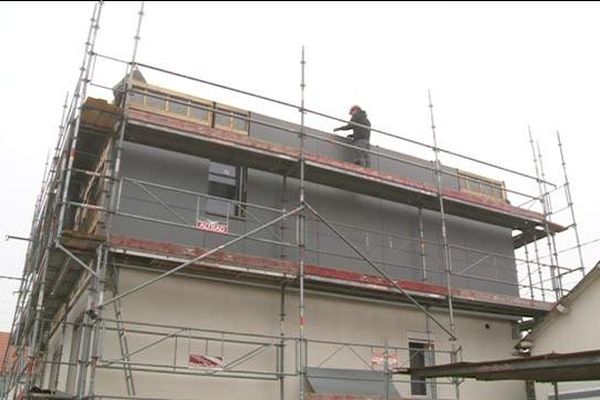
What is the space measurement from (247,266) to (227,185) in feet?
7.26

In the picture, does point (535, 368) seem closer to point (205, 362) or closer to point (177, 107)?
point (205, 362)

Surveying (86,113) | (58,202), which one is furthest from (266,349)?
(86,113)

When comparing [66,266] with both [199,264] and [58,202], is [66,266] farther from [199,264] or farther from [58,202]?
[199,264]

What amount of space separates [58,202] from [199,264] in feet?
8.70

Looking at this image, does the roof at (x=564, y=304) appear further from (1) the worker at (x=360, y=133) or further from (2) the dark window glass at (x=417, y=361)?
(1) the worker at (x=360, y=133)

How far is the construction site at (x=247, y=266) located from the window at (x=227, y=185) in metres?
0.03

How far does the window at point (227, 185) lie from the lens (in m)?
12.2

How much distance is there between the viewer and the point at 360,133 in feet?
47.3

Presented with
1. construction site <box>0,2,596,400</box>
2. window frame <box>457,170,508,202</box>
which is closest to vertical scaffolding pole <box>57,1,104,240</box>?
construction site <box>0,2,596,400</box>

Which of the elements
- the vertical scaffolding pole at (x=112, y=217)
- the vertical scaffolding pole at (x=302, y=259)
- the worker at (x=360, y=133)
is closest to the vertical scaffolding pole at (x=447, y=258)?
the worker at (x=360, y=133)

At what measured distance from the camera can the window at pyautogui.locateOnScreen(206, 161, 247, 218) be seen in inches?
482

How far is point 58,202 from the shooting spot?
1062cm

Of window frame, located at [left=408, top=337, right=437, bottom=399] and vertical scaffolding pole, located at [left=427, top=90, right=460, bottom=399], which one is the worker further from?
window frame, located at [left=408, top=337, right=437, bottom=399]

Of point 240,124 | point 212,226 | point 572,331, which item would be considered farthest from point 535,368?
point 240,124
